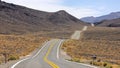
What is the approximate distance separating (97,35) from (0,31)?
184ft

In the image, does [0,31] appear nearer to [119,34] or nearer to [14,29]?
[14,29]

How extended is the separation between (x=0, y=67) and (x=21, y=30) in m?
172

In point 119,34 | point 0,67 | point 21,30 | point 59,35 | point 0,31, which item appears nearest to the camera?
point 0,67

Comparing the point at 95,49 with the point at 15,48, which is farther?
the point at 95,49

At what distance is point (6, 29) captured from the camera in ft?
623

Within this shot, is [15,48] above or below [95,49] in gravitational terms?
above

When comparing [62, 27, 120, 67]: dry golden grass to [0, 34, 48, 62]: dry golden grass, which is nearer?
[0, 34, 48, 62]: dry golden grass

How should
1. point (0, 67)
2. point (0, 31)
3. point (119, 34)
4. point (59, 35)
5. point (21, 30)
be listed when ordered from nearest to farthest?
point (0, 67)
point (119, 34)
point (59, 35)
point (0, 31)
point (21, 30)

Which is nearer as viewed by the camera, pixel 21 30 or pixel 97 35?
pixel 97 35

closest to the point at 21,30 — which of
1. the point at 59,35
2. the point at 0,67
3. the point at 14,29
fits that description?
the point at 14,29

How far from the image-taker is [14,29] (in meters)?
194

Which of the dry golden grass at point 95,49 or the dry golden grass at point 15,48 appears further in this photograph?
the dry golden grass at point 95,49

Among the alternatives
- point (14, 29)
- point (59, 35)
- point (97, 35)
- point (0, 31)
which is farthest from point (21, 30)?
point (97, 35)

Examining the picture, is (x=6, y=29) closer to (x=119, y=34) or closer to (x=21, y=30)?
(x=21, y=30)
